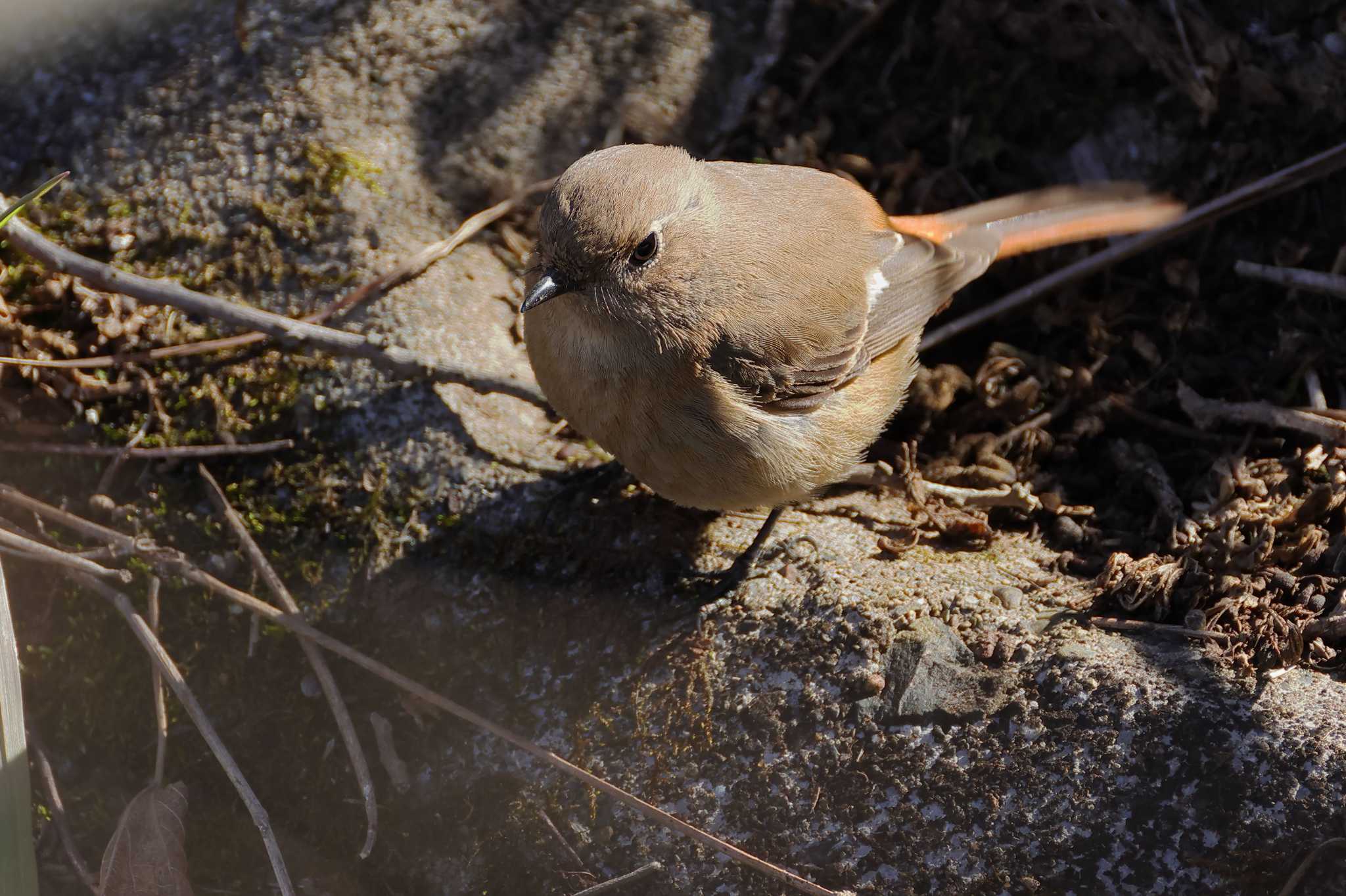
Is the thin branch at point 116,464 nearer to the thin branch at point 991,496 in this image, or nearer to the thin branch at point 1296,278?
the thin branch at point 991,496

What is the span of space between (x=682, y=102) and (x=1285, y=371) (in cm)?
253

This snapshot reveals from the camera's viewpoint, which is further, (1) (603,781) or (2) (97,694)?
(2) (97,694)

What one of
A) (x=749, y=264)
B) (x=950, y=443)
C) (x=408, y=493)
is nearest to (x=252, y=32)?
(x=408, y=493)

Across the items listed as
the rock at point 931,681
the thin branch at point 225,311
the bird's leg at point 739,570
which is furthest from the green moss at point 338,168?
the rock at point 931,681

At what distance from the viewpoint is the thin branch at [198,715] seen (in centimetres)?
280

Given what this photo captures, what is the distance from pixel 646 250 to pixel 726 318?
332 mm

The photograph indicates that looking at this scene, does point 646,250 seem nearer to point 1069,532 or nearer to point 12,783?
point 1069,532

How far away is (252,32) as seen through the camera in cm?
406

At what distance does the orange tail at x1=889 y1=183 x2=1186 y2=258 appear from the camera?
3812 mm

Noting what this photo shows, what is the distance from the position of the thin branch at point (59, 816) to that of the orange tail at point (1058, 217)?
3.23 metres

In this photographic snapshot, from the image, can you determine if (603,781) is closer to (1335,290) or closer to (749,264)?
(749,264)

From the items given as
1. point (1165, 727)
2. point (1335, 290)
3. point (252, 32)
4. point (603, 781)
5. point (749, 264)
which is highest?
point (252, 32)

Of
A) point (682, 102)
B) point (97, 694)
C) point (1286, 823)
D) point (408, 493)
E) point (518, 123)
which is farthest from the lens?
point (682, 102)

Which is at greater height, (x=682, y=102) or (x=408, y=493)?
(x=682, y=102)
